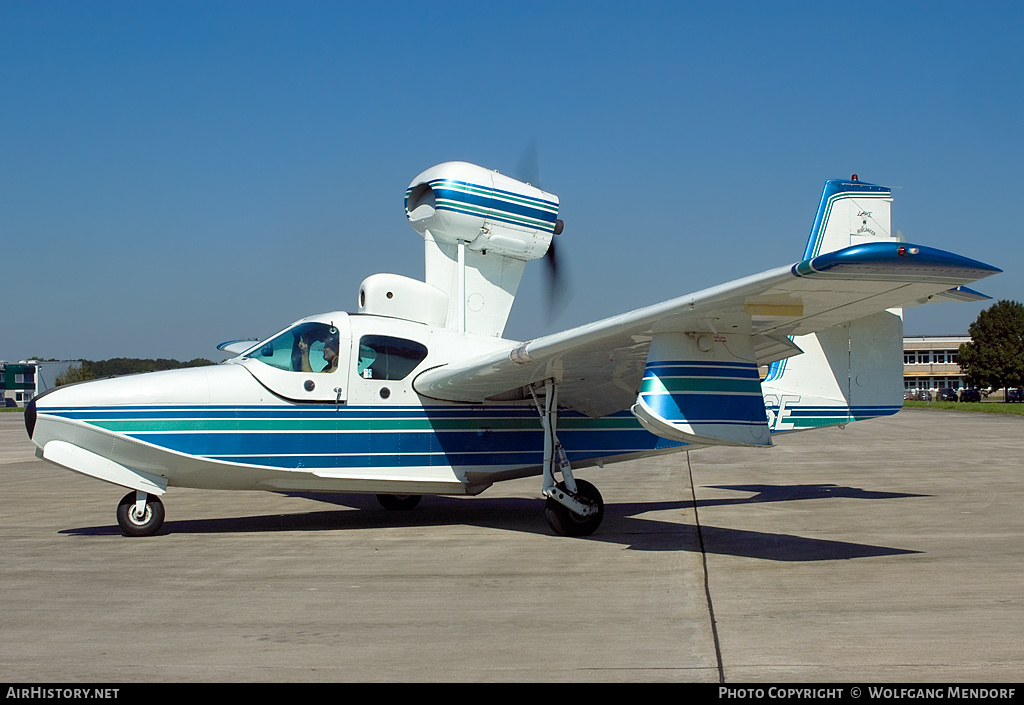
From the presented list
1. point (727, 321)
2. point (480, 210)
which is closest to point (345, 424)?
point (480, 210)

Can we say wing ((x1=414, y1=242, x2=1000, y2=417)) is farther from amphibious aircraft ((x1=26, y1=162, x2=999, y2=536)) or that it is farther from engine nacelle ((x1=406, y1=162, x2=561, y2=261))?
engine nacelle ((x1=406, y1=162, x2=561, y2=261))

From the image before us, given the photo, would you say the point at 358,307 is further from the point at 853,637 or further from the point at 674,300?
the point at 853,637

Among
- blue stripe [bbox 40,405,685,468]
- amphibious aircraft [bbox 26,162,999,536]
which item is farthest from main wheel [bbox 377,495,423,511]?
blue stripe [bbox 40,405,685,468]

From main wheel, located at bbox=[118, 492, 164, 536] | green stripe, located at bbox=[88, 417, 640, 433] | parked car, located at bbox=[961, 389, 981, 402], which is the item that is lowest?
main wheel, located at bbox=[118, 492, 164, 536]

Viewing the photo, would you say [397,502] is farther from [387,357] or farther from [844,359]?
[844,359]

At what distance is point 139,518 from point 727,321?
6.60 meters

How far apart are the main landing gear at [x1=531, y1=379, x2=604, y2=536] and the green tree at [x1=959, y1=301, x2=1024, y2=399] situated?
270 feet

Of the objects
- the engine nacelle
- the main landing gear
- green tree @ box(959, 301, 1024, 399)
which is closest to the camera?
the main landing gear

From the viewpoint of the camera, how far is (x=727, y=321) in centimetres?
792

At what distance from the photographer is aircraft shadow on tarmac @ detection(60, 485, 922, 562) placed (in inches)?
344

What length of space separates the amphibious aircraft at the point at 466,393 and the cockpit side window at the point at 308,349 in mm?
22

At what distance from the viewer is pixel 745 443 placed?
8008 mm

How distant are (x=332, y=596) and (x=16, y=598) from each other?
7.97 ft

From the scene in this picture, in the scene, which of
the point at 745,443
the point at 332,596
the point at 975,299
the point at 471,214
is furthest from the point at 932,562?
the point at 471,214
